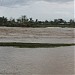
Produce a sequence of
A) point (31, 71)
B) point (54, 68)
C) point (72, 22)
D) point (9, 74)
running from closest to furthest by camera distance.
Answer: point (9, 74), point (31, 71), point (54, 68), point (72, 22)

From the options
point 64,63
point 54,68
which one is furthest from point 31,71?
point 64,63

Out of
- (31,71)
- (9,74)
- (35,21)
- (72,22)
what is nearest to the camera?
(9,74)

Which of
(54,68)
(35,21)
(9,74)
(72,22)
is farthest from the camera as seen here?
(72,22)

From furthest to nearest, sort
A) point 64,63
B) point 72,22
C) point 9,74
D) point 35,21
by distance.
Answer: point 72,22, point 35,21, point 64,63, point 9,74

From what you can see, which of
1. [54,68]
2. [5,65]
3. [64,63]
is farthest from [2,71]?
[64,63]

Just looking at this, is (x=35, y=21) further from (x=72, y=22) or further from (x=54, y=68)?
(x=54, y=68)

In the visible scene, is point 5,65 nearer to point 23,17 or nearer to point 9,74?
point 9,74

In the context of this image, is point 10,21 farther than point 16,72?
Yes

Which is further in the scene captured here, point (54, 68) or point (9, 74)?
point (54, 68)

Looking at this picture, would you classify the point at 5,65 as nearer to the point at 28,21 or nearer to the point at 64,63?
the point at 64,63

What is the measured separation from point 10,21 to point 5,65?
324 ft

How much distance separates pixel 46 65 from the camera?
12562 millimetres

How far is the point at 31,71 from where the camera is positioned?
35.8ft

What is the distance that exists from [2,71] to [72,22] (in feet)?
391
